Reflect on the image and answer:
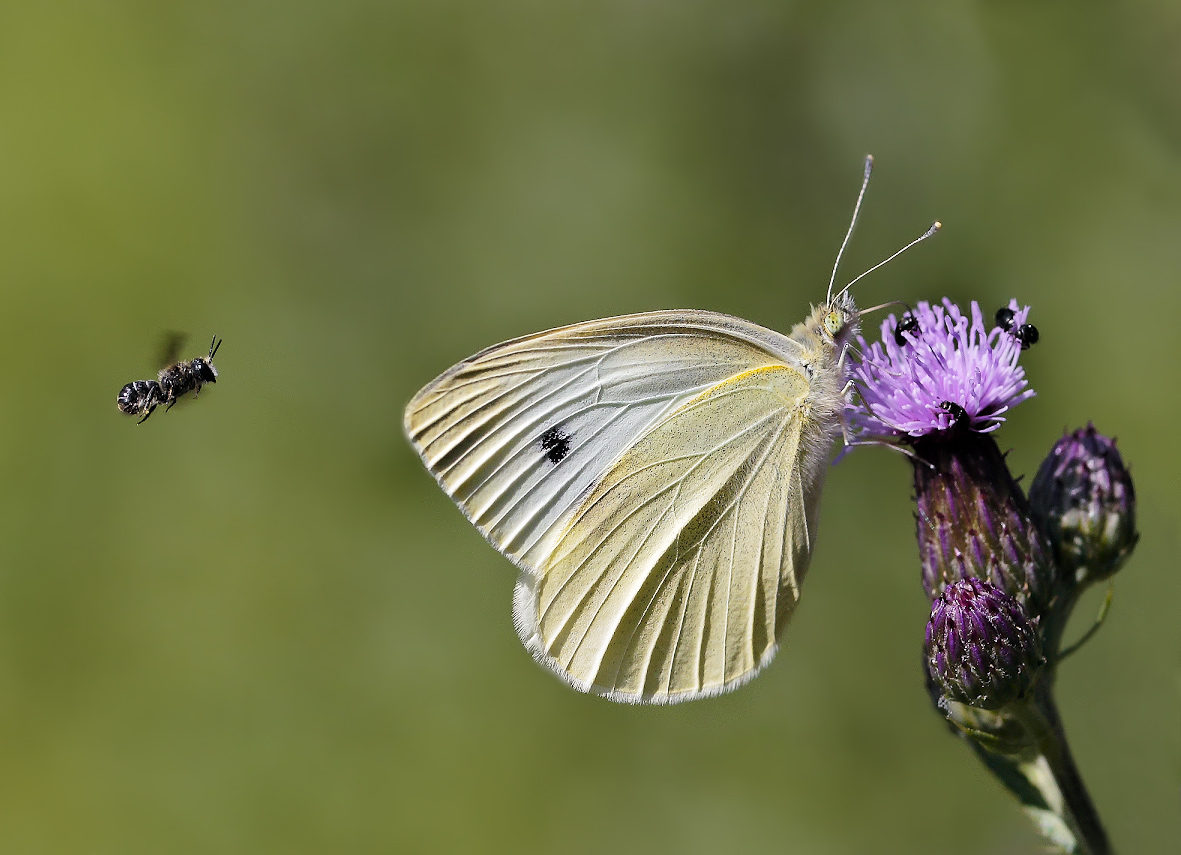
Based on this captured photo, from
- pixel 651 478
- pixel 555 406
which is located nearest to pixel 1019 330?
pixel 651 478

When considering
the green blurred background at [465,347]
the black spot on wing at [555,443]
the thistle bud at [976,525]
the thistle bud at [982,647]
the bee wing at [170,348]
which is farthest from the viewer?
the green blurred background at [465,347]

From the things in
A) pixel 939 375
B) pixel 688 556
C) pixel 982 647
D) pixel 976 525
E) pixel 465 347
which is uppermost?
pixel 465 347

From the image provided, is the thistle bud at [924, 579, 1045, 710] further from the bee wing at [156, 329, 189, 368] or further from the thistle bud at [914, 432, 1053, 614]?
the bee wing at [156, 329, 189, 368]

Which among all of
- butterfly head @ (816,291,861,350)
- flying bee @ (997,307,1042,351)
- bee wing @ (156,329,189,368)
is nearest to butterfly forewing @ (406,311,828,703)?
butterfly head @ (816,291,861,350)

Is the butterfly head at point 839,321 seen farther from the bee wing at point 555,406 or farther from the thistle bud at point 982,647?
the thistle bud at point 982,647

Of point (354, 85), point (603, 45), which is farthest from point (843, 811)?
point (354, 85)

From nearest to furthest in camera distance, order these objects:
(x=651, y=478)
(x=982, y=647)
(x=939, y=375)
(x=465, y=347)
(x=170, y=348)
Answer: (x=982, y=647) < (x=939, y=375) < (x=651, y=478) < (x=170, y=348) < (x=465, y=347)

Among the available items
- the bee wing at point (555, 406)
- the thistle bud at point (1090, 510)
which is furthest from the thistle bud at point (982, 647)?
Answer: the bee wing at point (555, 406)

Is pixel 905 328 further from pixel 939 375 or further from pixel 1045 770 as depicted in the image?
pixel 1045 770
